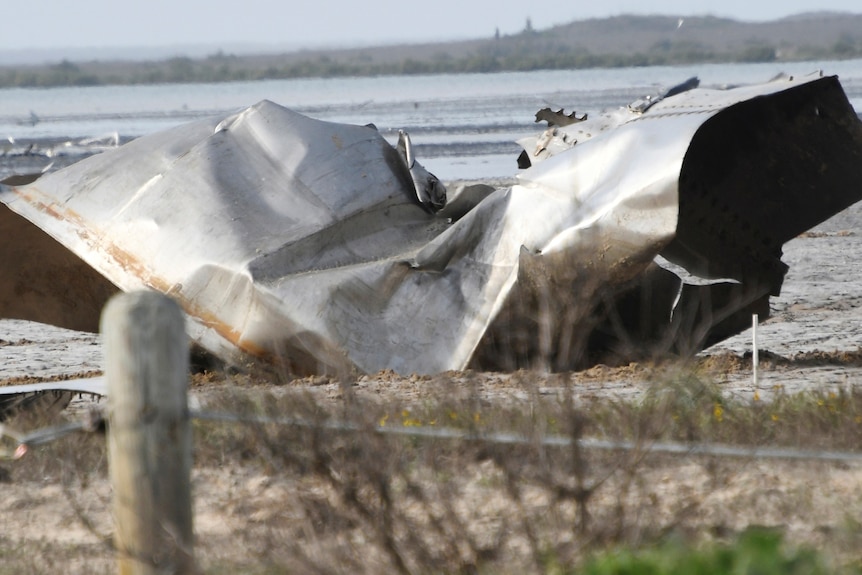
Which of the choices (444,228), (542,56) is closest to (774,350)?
(444,228)

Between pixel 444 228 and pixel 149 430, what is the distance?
17.1 ft

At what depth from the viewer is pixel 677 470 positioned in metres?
5.05

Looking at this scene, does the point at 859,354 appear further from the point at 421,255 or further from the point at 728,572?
the point at 728,572

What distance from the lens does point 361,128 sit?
877 cm

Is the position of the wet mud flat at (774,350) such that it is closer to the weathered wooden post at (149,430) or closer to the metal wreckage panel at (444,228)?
the metal wreckage panel at (444,228)

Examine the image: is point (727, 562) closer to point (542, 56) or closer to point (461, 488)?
point (461, 488)

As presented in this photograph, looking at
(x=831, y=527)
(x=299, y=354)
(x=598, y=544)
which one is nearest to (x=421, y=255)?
(x=299, y=354)

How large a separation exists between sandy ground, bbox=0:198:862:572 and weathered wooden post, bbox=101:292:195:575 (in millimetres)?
378

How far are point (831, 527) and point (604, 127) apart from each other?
4.78 metres

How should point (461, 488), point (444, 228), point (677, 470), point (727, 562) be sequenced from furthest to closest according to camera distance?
point (444, 228)
point (677, 470)
point (461, 488)
point (727, 562)

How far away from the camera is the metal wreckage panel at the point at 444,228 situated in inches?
277

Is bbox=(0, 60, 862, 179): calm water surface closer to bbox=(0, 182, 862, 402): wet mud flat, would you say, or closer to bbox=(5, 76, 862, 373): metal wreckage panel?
bbox=(0, 182, 862, 402): wet mud flat

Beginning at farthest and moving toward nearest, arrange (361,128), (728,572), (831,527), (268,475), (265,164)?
(361,128), (265,164), (268,475), (831,527), (728,572)

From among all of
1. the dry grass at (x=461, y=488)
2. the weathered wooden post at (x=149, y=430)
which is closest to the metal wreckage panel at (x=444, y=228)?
the dry grass at (x=461, y=488)
